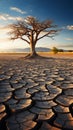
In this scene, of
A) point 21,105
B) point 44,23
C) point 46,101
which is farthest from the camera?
point 44,23

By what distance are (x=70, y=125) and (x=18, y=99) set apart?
3.61 feet

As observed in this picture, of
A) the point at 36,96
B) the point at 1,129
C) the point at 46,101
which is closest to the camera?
the point at 1,129

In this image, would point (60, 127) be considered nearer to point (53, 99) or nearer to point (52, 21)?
point (53, 99)

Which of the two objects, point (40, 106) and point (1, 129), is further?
point (40, 106)

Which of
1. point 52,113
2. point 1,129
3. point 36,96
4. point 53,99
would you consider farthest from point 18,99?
point 1,129

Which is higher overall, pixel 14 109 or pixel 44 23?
pixel 44 23

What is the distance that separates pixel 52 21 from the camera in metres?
18.5

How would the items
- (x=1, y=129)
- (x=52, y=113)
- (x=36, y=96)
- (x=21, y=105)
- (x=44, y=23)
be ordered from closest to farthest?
1. (x=1, y=129)
2. (x=52, y=113)
3. (x=21, y=105)
4. (x=36, y=96)
5. (x=44, y=23)

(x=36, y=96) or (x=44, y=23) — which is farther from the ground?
(x=44, y=23)

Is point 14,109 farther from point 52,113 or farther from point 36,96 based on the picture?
point 36,96

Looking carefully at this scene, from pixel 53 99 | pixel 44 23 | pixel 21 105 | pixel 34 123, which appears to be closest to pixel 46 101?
pixel 53 99

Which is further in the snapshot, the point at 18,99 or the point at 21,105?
the point at 18,99

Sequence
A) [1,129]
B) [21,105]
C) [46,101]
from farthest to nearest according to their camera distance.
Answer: [46,101]
[21,105]
[1,129]

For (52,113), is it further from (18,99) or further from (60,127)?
(18,99)
